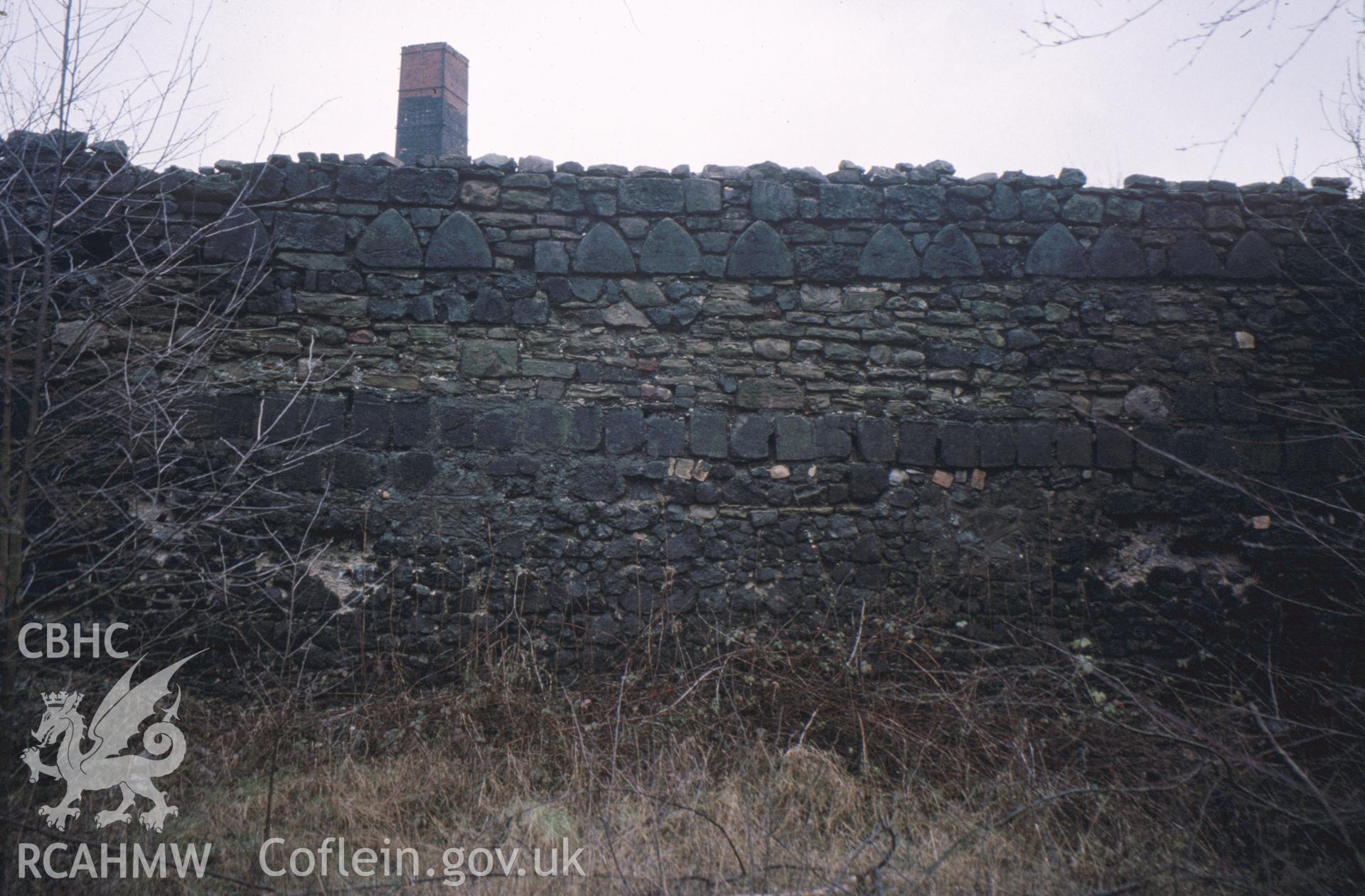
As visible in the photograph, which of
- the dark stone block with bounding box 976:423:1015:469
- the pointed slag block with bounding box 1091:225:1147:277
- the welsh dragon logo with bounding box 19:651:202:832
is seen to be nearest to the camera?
the welsh dragon logo with bounding box 19:651:202:832

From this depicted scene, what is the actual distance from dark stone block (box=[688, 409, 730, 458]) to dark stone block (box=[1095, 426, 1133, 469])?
2.18m

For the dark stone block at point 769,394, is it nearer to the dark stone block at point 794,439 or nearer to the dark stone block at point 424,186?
the dark stone block at point 794,439

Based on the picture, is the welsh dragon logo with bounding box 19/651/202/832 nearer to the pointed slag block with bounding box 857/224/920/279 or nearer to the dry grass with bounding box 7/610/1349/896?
the dry grass with bounding box 7/610/1349/896

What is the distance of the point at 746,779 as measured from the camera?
338 cm

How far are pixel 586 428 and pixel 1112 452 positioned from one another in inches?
121

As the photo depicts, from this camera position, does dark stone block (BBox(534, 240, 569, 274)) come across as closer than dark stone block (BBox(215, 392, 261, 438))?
No

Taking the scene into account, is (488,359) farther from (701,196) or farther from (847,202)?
(847,202)

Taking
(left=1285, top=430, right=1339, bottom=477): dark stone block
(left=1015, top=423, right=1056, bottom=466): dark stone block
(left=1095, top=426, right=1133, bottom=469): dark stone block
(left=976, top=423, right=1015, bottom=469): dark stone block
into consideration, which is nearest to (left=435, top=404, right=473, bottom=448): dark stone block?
(left=976, top=423, right=1015, bottom=469): dark stone block

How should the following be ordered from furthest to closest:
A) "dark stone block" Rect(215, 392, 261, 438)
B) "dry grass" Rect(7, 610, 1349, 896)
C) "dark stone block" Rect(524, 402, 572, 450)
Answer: "dark stone block" Rect(524, 402, 572, 450), "dark stone block" Rect(215, 392, 261, 438), "dry grass" Rect(7, 610, 1349, 896)

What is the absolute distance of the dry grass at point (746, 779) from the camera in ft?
8.89

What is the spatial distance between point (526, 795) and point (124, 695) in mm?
1907

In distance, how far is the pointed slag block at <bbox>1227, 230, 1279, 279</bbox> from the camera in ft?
14.7

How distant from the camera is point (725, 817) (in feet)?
10.0

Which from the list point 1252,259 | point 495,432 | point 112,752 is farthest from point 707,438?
point 1252,259
